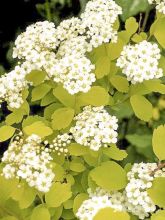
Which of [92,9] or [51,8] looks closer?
[92,9]

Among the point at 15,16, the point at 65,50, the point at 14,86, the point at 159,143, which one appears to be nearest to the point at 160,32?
the point at 65,50

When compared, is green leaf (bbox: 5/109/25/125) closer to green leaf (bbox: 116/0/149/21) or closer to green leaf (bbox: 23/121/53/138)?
green leaf (bbox: 23/121/53/138)

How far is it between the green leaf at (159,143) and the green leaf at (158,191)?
9 cm

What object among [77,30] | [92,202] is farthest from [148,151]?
[92,202]

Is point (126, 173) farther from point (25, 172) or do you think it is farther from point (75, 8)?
point (75, 8)

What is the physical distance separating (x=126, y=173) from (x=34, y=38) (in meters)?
0.58

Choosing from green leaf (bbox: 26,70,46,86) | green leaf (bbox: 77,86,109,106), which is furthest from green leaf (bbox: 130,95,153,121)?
green leaf (bbox: 26,70,46,86)

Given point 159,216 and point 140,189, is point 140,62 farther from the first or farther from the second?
point 159,216

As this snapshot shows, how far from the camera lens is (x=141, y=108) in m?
1.88

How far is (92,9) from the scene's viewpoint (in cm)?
197

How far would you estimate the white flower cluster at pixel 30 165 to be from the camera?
5.14 ft

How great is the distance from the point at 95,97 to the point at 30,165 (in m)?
0.36

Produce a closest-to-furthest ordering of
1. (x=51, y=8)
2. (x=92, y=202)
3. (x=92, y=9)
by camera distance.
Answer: (x=92, y=202) → (x=92, y=9) → (x=51, y=8)

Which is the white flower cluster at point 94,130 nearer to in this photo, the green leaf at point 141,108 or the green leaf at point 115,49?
the green leaf at point 141,108
